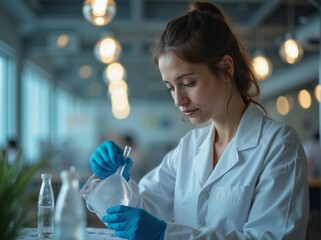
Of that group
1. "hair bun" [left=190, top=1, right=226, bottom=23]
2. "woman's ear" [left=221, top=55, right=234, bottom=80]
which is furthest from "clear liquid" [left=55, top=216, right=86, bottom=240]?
"hair bun" [left=190, top=1, right=226, bottom=23]

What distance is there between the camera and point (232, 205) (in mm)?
1500

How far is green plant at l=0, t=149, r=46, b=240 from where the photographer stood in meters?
0.99

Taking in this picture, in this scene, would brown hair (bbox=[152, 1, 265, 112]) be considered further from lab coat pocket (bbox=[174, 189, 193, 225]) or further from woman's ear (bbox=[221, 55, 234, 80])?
lab coat pocket (bbox=[174, 189, 193, 225])

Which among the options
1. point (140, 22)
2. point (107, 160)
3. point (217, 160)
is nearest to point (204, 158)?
point (217, 160)

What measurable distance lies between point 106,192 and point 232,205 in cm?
42

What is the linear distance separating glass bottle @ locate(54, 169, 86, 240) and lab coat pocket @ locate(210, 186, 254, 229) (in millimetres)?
616

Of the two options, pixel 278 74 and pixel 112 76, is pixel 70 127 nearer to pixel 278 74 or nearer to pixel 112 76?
pixel 112 76

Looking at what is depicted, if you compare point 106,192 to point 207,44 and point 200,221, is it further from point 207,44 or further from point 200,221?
point 207,44

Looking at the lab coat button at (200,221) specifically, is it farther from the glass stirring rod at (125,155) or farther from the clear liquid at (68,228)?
the clear liquid at (68,228)

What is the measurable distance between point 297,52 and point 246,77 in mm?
3485

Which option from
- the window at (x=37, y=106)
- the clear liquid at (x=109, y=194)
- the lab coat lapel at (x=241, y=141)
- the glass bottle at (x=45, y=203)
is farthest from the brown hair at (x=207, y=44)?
the window at (x=37, y=106)

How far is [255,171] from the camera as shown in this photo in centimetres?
149

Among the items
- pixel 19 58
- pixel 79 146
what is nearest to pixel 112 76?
pixel 19 58

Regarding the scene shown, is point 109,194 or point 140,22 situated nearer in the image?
point 109,194
